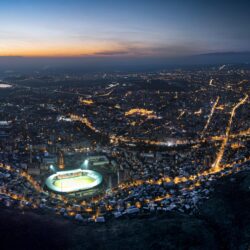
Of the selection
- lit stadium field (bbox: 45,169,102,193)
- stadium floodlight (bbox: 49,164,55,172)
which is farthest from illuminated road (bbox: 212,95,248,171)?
stadium floodlight (bbox: 49,164,55,172)

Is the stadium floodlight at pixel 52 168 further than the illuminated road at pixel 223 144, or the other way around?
the illuminated road at pixel 223 144

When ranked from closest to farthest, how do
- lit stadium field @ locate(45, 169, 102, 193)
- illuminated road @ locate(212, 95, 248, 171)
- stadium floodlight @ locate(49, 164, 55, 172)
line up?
lit stadium field @ locate(45, 169, 102, 193), stadium floodlight @ locate(49, 164, 55, 172), illuminated road @ locate(212, 95, 248, 171)

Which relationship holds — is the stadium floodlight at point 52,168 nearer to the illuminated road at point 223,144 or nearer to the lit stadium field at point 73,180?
the lit stadium field at point 73,180

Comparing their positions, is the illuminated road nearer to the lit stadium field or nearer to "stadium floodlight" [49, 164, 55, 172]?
the lit stadium field

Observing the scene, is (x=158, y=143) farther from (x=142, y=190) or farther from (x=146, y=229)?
(x=146, y=229)

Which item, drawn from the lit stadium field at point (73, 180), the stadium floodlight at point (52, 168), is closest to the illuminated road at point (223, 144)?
the lit stadium field at point (73, 180)

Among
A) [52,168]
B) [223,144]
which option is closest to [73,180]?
[52,168]

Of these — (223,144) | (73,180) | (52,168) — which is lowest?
(73,180)

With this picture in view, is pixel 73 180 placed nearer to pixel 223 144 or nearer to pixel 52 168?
pixel 52 168
